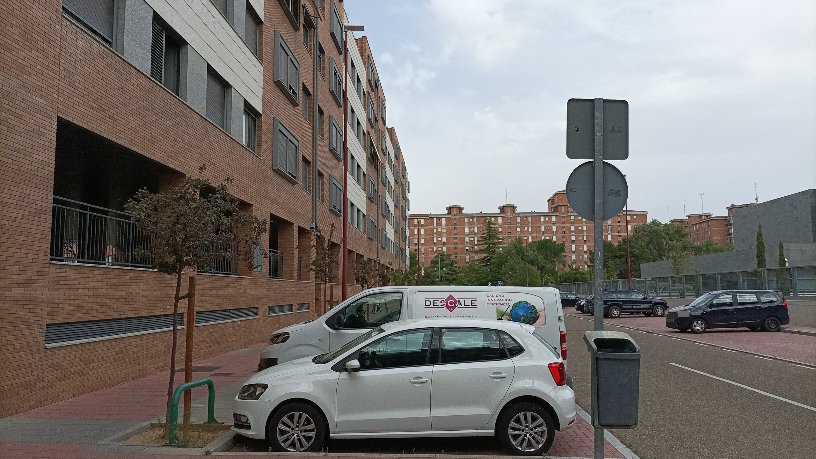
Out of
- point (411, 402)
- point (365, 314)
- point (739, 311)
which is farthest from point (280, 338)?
point (739, 311)

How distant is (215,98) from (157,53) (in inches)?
145

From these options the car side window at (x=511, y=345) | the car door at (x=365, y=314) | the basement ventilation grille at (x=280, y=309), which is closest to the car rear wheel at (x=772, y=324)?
the basement ventilation grille at (x=280, y=309)

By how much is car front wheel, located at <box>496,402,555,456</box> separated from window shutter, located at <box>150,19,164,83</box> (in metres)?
10.9

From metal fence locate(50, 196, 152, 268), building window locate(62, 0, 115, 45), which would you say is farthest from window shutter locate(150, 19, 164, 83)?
metal fence locate(50, 196, 152, 268)

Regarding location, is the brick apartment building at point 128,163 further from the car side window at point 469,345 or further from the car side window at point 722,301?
the car side window at point 722,301

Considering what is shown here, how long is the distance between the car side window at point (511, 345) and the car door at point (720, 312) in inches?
839

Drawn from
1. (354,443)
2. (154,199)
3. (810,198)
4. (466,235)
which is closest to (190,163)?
(154,199)

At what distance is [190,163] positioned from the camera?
15352 millimetres

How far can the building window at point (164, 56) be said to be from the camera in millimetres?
14383

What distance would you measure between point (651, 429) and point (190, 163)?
11.4 meters

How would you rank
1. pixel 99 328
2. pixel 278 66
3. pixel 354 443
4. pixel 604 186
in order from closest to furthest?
pixel 604 186, pixel 354 443, pixel 99 328, pixel 278 66

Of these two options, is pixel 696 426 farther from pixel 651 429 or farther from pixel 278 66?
pixel 278 66

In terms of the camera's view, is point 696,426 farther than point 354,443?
Yes

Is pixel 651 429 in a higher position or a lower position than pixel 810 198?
lower
